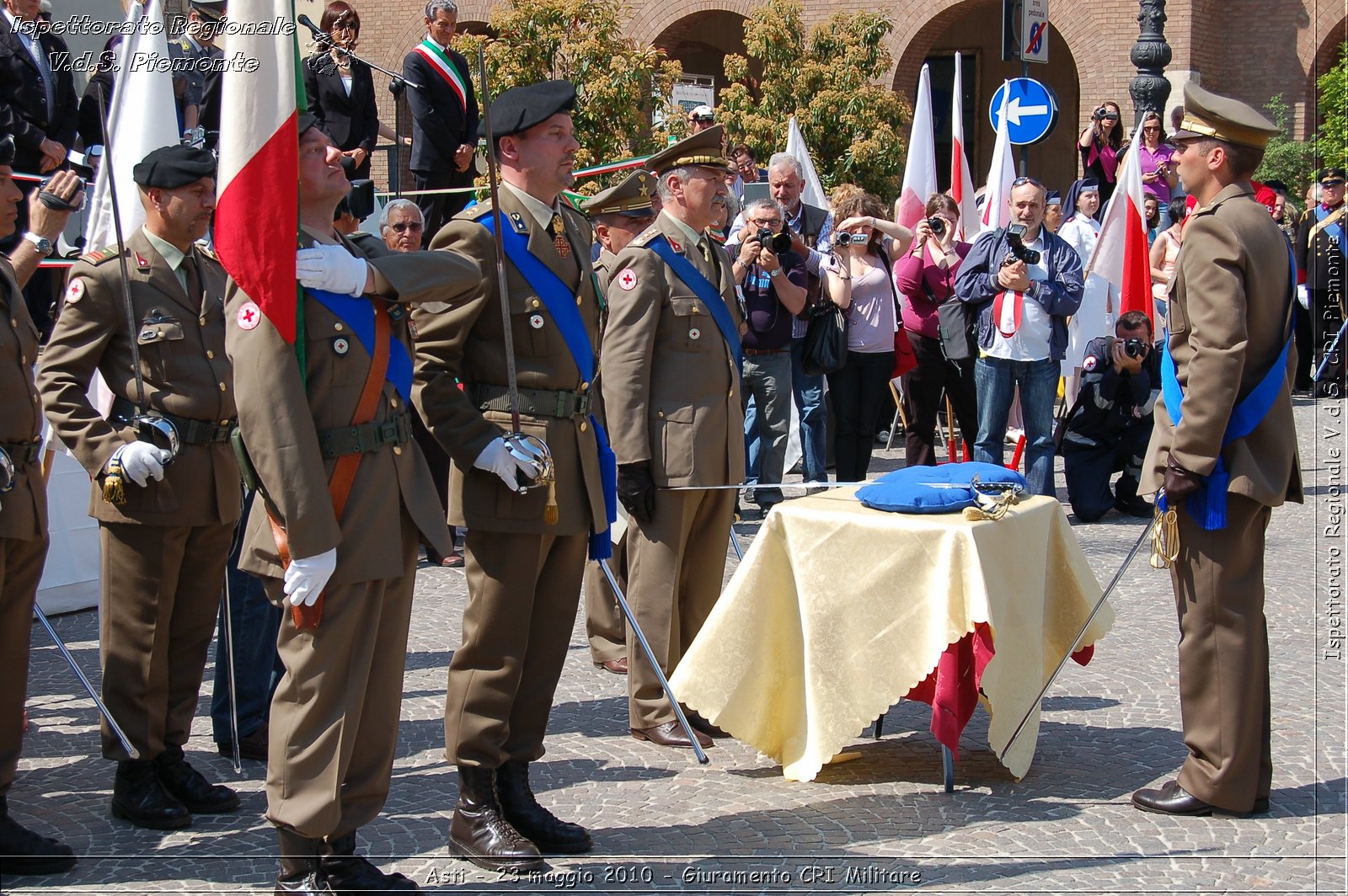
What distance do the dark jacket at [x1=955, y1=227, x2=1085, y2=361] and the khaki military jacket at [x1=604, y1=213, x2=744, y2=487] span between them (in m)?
4.24

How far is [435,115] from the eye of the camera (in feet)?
36.1

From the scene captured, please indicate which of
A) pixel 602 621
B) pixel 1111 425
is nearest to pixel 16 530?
pixel 602 621

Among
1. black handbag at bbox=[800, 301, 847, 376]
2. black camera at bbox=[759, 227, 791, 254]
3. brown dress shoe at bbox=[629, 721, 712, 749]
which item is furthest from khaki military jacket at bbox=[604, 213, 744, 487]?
black handbag at bbox=[800, 301, 847, 376]

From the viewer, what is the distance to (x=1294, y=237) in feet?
55.3

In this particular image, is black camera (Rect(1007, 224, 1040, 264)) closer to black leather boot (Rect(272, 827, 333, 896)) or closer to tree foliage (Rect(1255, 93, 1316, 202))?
black leather boot (Rect(272, 827, 333, 896))

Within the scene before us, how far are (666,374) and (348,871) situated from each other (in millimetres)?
2386

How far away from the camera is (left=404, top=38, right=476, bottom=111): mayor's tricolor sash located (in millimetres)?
10961

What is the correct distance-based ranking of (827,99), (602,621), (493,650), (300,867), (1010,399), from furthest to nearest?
1. (827,99)
2. (1010,399)
3. (602,621)
4. (493,650)
5. (300,867)

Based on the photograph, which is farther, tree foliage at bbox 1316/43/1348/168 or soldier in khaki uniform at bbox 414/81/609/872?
tree foliage at bbox 1316/43/1348/168

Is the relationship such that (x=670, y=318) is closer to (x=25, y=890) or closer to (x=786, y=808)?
(x=786, y=808)

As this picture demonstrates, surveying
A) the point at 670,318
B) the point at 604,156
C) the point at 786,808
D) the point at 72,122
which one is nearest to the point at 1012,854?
the point at 786,808

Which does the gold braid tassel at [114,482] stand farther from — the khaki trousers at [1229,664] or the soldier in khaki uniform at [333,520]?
the khaki trousers at [1229,664]

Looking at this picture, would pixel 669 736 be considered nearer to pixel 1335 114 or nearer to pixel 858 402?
pixel 858 402

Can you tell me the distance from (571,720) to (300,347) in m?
2.55
